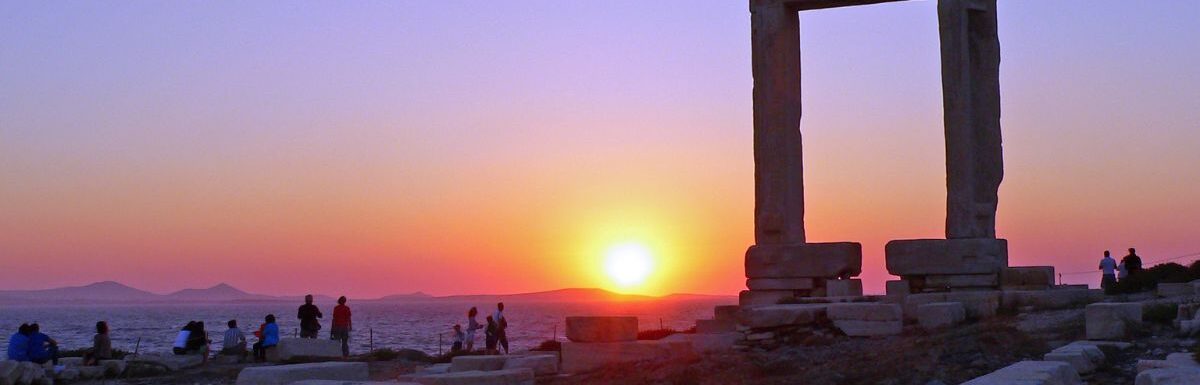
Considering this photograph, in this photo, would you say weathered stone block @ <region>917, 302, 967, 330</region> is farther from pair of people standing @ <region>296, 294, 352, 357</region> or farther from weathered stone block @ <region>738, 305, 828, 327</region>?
pair of people standing @ <region>296, 294, 352, 357</region>

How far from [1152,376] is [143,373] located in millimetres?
16436

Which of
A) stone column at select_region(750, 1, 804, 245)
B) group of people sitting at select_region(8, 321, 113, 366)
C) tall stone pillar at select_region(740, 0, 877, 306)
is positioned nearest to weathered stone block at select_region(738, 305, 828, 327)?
tall stone pillar at select_region(740, 0, 877, 306)

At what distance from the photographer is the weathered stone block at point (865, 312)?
1648 centimetres

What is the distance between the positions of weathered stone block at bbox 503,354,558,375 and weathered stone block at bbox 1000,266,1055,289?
7.66 m

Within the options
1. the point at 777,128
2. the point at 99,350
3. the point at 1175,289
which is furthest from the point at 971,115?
the point at 99,350

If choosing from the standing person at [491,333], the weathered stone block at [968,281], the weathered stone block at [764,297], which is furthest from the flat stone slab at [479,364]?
the standing person at [491,333]

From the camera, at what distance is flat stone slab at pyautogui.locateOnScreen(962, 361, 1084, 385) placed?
9203 millimetres

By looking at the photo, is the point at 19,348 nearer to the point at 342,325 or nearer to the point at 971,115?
the point at 342,325

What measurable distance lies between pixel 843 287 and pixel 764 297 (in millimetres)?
1357

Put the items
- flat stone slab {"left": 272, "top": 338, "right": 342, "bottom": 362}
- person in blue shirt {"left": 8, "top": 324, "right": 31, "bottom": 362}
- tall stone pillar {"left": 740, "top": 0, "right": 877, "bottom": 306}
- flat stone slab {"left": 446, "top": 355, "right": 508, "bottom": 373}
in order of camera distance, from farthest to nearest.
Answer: person in blue shirt {"left": 8, "top": 324, "right": 31, "bottom": 362}
flat stone slab {"left": 272, "top": 338, "right": 342, "bottom": 362}
tall stone pillar {"left": 740, "top": 0, "right": 877, "bottom": 306}
flat stone slab {"left": 446, "top": 355, "right": 508, "bottom": 373}

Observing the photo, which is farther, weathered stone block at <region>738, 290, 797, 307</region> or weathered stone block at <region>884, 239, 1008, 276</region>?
weathered stone block at <region>738, 290, 797, 307</region>

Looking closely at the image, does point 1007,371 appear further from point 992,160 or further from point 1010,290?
point 992,160

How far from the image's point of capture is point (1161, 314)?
50.2 feet

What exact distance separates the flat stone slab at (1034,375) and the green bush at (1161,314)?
5.07 metres
